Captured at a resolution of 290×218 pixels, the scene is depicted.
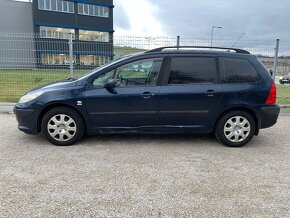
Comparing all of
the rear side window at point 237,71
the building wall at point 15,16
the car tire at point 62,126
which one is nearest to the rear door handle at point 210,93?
the rear side window at point 237,71

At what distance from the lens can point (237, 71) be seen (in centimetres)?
466

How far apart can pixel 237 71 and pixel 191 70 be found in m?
0.85

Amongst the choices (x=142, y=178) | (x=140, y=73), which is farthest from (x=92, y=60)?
(x=142, y=178)

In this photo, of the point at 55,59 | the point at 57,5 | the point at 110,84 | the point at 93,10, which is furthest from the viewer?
the point at 93,10

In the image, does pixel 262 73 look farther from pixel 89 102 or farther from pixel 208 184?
pixel 89 102

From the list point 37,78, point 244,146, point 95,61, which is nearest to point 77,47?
point 95,61

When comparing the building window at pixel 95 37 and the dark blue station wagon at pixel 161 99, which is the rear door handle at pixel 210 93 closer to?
the dark blue station wagon at pixel 161 99

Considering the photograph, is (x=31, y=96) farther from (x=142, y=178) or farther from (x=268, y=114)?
(x=268, y=114)

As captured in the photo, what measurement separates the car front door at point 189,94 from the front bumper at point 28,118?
2166 mm

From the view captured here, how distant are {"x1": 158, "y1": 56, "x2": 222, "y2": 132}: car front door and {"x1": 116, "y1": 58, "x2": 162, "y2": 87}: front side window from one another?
21 cm

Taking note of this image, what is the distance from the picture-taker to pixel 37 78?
800 cm

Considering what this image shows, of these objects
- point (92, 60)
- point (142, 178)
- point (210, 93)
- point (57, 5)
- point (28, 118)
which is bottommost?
point (142, 178)

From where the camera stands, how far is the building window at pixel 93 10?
34.6 m

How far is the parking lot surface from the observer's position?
2744 mm
